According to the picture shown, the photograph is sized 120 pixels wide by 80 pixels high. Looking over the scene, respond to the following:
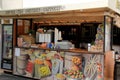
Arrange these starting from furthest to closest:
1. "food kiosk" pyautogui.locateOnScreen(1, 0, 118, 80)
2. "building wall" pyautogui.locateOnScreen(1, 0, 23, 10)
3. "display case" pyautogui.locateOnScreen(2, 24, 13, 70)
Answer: "display case" pyautogui.locateOnScreen(2, 24, 13, 70) < "building wall" pyautogui.locateOnScreen(1, 0, 23, 10) < "food kiosk" pyautogui.locateOnScreen(1, 0, 118, 80)

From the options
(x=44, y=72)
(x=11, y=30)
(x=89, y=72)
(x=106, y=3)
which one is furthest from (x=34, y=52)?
(x=106, y=3)

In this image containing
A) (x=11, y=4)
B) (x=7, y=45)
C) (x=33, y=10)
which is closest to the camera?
(x=33, y=10)

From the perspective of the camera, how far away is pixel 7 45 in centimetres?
1140

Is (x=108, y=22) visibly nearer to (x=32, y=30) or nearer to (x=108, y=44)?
(x=108, y=44)

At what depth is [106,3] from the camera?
7379mm

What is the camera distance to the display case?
1102 cm

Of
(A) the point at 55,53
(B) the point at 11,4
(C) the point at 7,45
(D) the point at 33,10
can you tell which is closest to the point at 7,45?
(C) the point at 7,45

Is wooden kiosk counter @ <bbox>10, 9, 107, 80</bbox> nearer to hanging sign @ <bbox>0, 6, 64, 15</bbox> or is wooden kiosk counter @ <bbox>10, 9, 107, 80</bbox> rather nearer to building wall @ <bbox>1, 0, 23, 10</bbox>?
hanging sign @ <bbox>0, 6, 64, 15</bbox>

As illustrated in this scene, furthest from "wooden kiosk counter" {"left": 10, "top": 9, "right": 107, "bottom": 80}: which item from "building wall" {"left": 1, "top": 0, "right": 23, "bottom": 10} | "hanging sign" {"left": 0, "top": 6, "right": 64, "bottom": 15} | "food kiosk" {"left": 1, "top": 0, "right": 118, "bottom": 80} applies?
"building wall" {"left": 1, "top": 0, "right": 23, "bottom": 10}

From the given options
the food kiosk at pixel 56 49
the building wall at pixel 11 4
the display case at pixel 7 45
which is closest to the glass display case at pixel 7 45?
the display case at pixel 7 45

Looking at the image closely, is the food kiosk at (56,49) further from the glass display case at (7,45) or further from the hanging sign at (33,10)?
the glass display case at (7,45)

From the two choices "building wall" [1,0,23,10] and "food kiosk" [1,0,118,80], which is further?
"building wall" [1,0,23,10]

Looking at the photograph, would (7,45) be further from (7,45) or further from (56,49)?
(56,49)

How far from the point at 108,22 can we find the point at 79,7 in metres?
1.54
